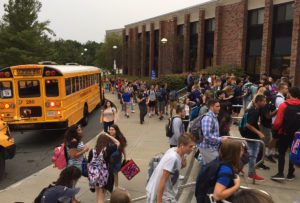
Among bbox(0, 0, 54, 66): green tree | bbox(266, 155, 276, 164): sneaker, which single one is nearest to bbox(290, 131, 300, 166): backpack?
bbox(266, 155, 276, 164): sneaker

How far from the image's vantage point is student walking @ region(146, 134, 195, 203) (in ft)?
13.5

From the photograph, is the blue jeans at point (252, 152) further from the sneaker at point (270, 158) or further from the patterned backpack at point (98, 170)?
the patterned backpack at point (98, 170)

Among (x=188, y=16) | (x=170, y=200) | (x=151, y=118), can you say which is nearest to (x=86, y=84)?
(x=151, y=118)

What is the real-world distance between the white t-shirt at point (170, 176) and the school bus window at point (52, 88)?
863 centimetres

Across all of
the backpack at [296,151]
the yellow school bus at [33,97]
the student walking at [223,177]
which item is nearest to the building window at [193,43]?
the yellow school bus at [33,97]

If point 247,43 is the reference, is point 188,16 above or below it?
above

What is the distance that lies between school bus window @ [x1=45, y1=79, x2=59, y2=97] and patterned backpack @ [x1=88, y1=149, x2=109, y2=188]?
6.86m

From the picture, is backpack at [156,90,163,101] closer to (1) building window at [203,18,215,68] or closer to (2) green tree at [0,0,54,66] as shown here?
(1) building window at [203,18,215,68]

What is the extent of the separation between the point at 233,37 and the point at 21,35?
27.5 m

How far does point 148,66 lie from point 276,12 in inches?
1052

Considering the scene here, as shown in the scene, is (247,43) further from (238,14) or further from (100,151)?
(100,151)

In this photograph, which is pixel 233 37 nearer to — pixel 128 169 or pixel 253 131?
pixel 253 131

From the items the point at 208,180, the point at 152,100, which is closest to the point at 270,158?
the point at 208,180

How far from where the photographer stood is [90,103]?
18.2 meters
